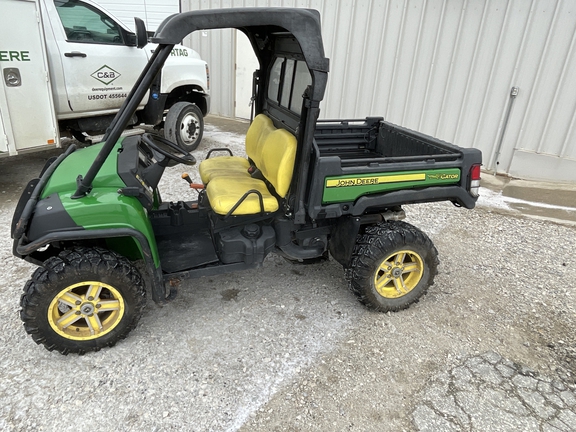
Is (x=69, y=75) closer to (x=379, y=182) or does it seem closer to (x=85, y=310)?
(x=85, y=310)

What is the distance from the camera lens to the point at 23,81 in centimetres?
492

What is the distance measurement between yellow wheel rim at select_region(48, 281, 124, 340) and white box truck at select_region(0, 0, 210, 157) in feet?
9.17

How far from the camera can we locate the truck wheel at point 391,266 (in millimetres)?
3135

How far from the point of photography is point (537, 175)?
668 cm

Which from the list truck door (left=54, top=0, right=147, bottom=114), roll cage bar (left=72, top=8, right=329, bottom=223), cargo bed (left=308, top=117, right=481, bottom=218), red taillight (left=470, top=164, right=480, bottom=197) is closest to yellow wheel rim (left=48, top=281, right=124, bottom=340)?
roll cage bar (left=72, top=8, right=329, bottom=223)

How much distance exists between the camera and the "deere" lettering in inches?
184

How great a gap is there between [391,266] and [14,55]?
4.70m

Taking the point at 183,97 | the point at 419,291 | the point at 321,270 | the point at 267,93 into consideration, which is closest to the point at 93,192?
the point at 267,93

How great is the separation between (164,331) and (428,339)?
1916 mm

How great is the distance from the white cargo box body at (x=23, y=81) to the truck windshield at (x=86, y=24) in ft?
2.36

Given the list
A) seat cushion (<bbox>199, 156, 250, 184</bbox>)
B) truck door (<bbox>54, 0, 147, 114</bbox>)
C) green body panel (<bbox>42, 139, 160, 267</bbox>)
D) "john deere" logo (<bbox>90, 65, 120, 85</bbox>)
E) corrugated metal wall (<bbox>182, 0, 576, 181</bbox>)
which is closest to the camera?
green body panel (<bbox>42, 139, 160, 267</bbox>)

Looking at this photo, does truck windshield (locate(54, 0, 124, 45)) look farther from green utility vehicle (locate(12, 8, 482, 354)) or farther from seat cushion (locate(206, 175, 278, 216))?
seat cushion (locate(206, 175, 278, 216))

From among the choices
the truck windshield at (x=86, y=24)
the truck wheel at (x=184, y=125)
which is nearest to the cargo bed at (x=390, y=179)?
the truck wheel at (x=184, y=125)

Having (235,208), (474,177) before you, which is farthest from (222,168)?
(474,177)
